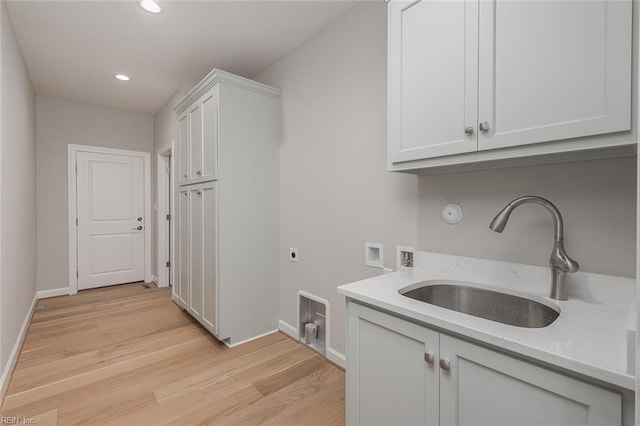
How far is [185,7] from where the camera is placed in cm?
204

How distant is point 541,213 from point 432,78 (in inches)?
29.0

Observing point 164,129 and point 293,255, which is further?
point 164,129

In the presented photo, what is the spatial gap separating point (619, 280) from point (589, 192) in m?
0.33

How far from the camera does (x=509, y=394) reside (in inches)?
34.3

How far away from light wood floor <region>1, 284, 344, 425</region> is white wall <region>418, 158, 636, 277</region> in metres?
1.20

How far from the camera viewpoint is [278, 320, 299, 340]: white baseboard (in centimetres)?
258

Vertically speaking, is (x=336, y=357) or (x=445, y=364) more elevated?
(x=445, y=364)

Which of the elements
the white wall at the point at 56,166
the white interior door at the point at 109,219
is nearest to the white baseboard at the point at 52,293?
the white wall at the point at 56,166

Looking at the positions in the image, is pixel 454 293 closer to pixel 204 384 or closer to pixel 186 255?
pixel 204 384

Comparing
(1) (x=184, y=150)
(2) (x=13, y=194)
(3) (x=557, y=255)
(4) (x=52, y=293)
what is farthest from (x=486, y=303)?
(4) (x=52, y=293)

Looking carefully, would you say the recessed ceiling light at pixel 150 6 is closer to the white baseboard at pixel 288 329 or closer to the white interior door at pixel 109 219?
the white baseboard at pixel 288 329

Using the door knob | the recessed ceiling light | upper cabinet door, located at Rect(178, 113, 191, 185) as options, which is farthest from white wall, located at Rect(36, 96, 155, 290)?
the door knob

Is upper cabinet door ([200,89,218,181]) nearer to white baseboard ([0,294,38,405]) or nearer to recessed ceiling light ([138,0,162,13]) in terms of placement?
recessed ceiling light ([138,0,162,13])

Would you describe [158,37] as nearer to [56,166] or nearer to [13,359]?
[13,359]
